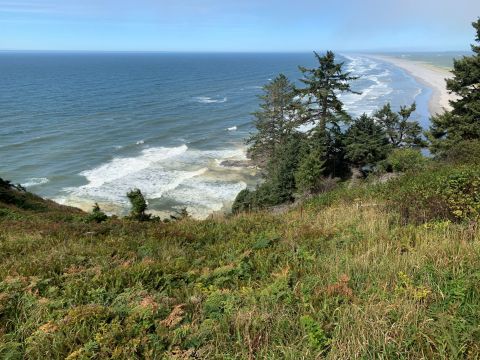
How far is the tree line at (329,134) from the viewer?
2788 centimetres

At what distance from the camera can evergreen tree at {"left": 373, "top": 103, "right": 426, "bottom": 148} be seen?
128 ft

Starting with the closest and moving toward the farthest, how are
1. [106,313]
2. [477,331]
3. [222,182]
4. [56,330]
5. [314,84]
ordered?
[477,331], [56,330], [106,313], [314,84], [222,182]

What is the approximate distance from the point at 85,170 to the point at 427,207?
138 ft

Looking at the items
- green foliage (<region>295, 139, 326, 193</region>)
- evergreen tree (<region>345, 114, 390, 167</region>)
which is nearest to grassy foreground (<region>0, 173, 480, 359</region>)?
green foliage (<region>295, 139, 326, 193</region>)

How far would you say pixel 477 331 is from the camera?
3461 mm

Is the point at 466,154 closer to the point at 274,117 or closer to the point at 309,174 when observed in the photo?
the point at 309,174

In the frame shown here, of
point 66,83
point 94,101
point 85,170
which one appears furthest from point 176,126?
point 66,83

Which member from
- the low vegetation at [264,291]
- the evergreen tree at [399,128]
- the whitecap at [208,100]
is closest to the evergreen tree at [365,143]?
the evergreen tree at [399,128]

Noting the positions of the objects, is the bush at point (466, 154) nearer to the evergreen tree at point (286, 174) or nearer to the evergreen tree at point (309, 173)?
the evergreen tree at point (309, 173)

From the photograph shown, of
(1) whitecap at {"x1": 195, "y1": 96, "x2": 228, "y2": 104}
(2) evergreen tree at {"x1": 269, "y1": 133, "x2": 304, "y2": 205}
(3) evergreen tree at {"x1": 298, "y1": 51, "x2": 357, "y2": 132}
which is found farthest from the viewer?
(1) whitecap at {"x1": 195, "y1": 96, "x2": 228, "y2": 104}

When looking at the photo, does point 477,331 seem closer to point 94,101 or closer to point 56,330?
point 56,330

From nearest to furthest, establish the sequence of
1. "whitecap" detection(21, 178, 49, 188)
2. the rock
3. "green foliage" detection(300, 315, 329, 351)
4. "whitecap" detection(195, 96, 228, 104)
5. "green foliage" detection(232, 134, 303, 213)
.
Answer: "green foliage" detection(300, 315, 329, 351), "green foliage" detection(232, 134, 303, 213), "whitecap" detection(21, 178, 49, 188), the rock, "whitecap" detection(195, 96, 228, 104)

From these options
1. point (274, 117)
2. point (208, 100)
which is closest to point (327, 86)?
point (274, 117)

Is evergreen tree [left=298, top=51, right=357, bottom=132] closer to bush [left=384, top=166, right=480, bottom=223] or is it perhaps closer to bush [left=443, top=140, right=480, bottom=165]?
bush [left=443, top=140, right=480, bottom=165]
